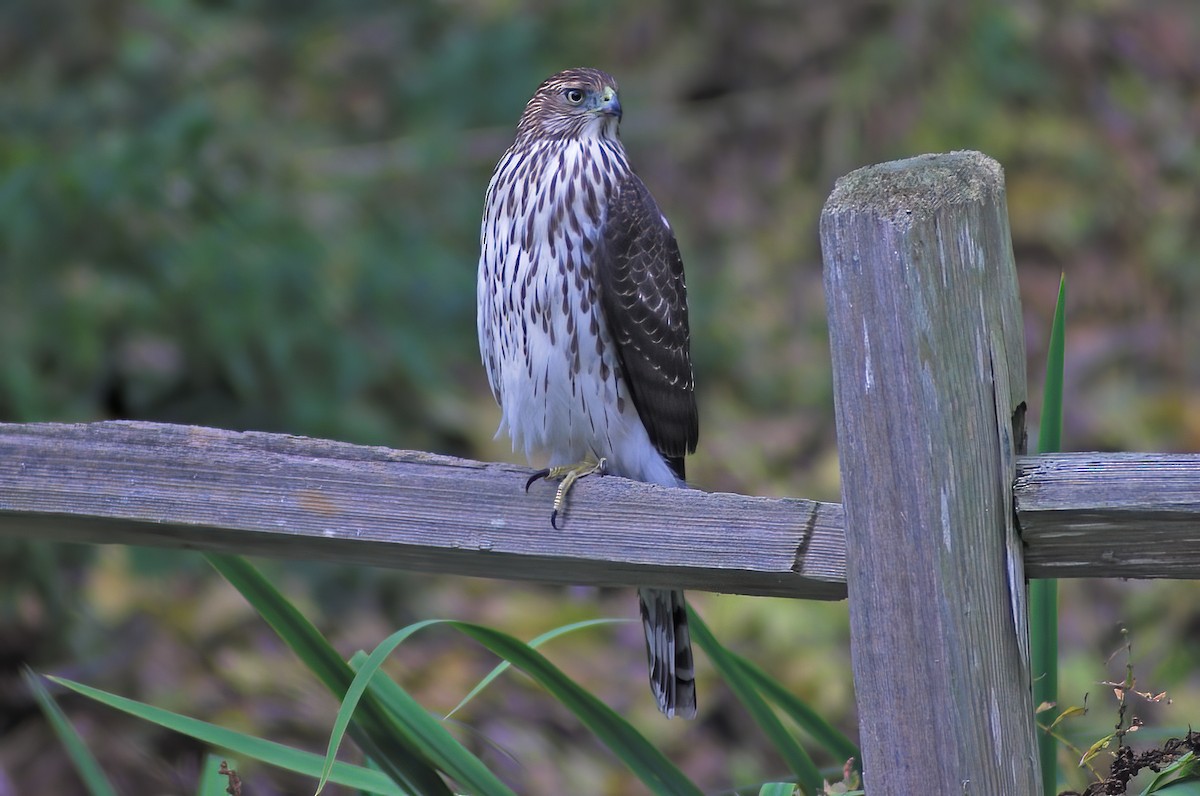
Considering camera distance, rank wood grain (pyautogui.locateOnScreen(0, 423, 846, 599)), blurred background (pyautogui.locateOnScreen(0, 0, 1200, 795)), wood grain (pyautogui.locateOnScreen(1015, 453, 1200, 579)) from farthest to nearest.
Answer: blurred background (pyautogui.locateOnScreen(0, 0, 1200, 795))
wood grain (pyautogui.locateOnScreen(0, 423, 846, 599))
wood grain (pyautogui.locateOnScreen(1015, 453, 1200, 579))

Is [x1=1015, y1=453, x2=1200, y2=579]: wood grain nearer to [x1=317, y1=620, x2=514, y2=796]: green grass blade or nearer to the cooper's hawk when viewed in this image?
[x1=317, y1=620, x2=514, y2=796]: green grass blade

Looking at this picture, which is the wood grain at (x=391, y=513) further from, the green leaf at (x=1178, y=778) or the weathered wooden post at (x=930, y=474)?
the green leaf at (x=1178, y=778)

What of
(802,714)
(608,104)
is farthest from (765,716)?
(608,104)

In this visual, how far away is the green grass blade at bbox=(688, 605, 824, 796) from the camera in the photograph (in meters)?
2.10

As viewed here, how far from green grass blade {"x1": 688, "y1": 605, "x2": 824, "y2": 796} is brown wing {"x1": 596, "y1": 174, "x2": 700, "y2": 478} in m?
1.02

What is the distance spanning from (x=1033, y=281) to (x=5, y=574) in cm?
470

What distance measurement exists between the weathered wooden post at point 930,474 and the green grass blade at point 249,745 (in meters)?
0.84

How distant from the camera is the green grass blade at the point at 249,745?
1971 mm

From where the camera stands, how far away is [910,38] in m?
7.11

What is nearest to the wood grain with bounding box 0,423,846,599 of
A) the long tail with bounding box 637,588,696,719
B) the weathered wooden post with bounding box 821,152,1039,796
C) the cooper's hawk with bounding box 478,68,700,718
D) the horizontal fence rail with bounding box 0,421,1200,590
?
the horizontal fence rail with bounding box 0,421,1200,590

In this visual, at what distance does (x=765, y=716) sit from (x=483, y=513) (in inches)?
20.5

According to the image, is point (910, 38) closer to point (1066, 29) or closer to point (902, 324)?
point (1066, 29)

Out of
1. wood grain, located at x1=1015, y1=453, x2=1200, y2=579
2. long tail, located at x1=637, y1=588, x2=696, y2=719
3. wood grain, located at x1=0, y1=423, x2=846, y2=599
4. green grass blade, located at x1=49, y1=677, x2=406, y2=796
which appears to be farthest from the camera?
long tail, located at x1=637, y1=588, x2=696, y2=719

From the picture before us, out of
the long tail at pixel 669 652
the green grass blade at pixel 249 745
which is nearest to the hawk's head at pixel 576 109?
the long tail at pixel 669 652
